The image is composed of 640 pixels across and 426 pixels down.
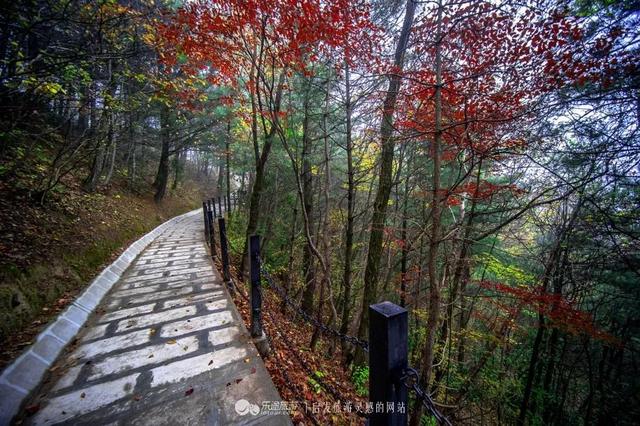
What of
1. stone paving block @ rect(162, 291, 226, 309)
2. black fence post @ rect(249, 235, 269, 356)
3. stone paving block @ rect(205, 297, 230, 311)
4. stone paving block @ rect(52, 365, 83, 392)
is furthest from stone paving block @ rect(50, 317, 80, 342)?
black fence post @ rect(249, 235, 269, 356)

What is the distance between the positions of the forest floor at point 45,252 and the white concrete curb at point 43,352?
0.39 feet

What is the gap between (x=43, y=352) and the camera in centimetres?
271

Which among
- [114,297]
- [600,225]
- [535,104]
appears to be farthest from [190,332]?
[600,225]

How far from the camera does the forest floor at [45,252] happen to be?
304 cm

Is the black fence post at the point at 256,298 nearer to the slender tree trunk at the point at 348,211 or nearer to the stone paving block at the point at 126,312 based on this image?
the stone paving block at the point at 126,312

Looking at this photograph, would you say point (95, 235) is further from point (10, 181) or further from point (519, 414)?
point (519, 414)

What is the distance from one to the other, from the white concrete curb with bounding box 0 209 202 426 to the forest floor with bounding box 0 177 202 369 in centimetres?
12

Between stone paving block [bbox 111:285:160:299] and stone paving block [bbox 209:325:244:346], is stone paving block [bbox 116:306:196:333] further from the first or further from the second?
stone paving block [bbox 111:285:160:299]

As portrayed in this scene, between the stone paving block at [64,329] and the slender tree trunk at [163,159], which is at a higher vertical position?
the slender tree trunk at [163,159]

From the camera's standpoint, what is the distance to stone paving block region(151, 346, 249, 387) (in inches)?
101

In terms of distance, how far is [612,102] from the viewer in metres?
4.02

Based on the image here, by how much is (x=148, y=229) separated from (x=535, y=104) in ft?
40.8

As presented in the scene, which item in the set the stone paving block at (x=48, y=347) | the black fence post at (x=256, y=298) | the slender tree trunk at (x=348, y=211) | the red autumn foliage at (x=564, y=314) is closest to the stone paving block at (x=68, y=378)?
the stone paving block at (x=48, y=347)

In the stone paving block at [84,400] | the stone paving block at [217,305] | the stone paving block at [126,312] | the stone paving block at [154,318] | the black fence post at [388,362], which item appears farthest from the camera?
the stone paving block at [217,305]
